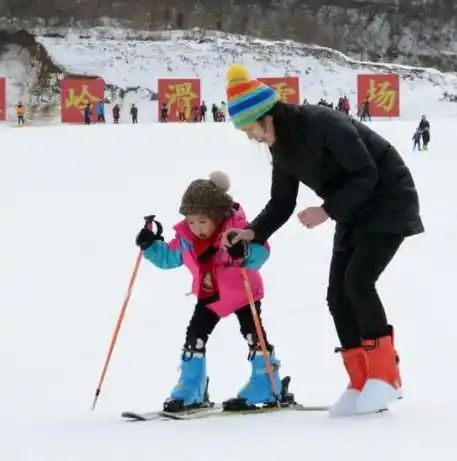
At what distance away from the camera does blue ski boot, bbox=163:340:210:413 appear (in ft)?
11.0

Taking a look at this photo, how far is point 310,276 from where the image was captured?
744cm

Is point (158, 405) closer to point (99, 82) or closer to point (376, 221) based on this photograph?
point (376, 221)

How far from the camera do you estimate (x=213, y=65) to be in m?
36.1

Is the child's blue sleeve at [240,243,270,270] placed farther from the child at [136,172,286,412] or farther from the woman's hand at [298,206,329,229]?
the woman's hand at [298,206,329,229]

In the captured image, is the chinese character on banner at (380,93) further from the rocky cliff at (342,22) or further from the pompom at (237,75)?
the pompom at (237,75)

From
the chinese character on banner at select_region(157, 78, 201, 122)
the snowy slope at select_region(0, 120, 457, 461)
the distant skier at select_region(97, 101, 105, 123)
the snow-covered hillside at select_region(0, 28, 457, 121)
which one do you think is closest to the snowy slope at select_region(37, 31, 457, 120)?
the snow-covered hillside at select_region(0, 28, 457, 121)

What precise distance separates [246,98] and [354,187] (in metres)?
0.46

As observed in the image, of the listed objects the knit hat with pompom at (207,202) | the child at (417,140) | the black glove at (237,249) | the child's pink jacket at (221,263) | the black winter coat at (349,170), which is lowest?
the child at (417,140)

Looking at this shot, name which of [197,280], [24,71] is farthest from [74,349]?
[24,71]

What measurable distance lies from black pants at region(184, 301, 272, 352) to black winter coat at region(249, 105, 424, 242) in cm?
57

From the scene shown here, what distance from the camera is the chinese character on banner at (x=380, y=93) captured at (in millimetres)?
29562

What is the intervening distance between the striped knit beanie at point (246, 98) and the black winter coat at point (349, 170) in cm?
8

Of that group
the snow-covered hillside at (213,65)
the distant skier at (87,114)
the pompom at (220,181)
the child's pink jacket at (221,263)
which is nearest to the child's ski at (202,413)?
the child's pink jacket at (221,263)

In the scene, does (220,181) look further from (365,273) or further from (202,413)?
(202,413)
